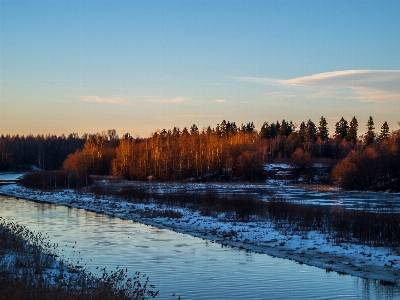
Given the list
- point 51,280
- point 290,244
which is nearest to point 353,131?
point 290,244

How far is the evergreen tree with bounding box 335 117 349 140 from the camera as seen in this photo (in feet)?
485

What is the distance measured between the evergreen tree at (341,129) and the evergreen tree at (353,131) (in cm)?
344

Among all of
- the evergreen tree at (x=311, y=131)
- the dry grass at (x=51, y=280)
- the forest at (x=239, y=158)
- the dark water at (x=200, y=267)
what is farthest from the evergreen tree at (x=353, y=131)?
the dry grass at (x=51, y=280)

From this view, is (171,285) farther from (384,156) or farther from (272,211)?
(384,156)

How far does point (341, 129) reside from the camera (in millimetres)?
148750

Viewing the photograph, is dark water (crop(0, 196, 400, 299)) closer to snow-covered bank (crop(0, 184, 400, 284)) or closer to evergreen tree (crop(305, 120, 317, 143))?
snow-covered bank (crop(0, 184, 400, 284))

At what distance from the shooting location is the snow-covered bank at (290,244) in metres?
18.2

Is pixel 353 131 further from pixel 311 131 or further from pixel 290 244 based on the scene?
pixel 290 244

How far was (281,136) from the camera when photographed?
14750 cm

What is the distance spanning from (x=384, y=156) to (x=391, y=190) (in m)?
9.62

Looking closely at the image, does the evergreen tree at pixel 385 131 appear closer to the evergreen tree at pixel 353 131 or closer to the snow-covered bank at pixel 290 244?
the evergreen tree at pixel 353 131

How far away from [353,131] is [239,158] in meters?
52.1

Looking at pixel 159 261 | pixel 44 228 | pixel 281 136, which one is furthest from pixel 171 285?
pixel 281 136

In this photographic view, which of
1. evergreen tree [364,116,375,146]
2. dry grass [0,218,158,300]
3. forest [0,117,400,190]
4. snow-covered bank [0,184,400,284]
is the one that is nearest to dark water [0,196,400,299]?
snow-covered bank [0,184,400,284]
